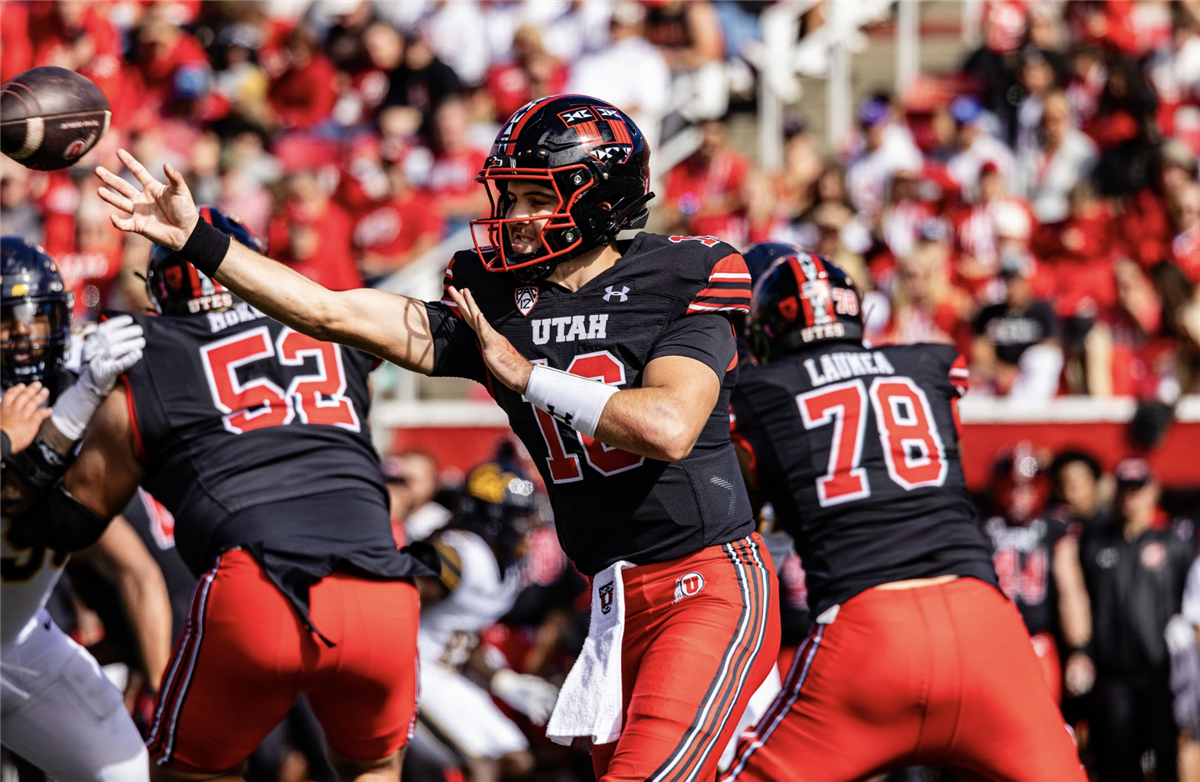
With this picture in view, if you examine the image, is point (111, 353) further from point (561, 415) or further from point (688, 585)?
point (688, 585)

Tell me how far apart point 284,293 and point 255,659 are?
1.20 metres

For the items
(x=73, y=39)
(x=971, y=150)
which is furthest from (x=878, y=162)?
(x=73, y=39)

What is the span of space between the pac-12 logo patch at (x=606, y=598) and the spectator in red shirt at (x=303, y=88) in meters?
9.66

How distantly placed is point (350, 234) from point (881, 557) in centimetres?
758

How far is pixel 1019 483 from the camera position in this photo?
319 inches

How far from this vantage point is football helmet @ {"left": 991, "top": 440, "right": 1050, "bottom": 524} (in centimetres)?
804

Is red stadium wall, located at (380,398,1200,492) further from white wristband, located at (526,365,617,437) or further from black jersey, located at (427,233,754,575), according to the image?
white wristband, located at (526,365,617,437)

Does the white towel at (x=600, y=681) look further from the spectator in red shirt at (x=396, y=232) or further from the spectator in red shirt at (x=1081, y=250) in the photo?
the spectator in red shirt at (x=396, y=232)

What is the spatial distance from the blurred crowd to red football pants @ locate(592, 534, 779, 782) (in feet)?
16.1

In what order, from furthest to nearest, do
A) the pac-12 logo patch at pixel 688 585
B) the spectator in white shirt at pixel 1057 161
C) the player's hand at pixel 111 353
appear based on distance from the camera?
the spectator in white shirt at pixel 1057 161 < the player's hand at pixel 111 353 < the pac-12 logo patch at pixel 688 585

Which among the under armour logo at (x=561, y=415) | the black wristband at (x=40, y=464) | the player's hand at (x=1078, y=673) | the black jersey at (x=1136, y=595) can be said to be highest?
the under armour logo at (x=561, y=415)

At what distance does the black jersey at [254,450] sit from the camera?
14.4 feet

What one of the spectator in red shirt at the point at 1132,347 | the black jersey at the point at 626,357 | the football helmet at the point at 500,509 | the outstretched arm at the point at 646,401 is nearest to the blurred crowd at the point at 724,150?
the spectator in red shirt at the point at 1132,347

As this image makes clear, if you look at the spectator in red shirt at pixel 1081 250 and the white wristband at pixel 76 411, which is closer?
the white wristband at pixel 76 411
